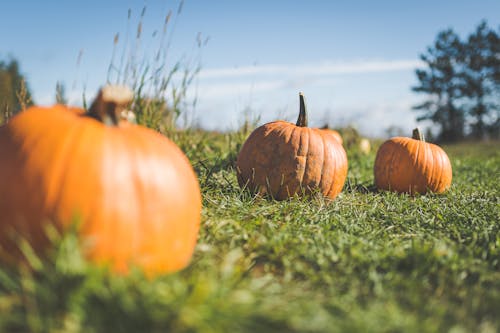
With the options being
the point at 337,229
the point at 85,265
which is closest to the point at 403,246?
the point at 337,229

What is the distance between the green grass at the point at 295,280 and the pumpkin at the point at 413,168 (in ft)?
3.64

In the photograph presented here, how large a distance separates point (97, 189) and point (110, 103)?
0.39m

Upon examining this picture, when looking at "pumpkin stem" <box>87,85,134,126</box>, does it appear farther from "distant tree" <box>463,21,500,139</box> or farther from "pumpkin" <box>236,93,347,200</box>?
"distant tree" <box>463,21,500,139</box>

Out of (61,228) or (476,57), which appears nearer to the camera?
(61,228)

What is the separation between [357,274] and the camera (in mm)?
1964

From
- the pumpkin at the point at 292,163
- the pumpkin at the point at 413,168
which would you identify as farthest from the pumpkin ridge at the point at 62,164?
the pumpkin at the point at 413,168

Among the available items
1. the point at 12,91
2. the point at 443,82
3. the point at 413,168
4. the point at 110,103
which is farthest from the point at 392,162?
the point at 443,82

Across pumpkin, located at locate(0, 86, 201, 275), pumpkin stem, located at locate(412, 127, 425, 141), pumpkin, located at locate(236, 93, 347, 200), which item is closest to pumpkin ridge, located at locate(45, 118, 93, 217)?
pumpkin, located at locate(0, 86, 201, 275)

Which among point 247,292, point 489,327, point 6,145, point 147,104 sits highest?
point 147,104

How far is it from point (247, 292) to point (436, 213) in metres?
2.19

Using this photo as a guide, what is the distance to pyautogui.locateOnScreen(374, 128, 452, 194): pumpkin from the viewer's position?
4375 mm

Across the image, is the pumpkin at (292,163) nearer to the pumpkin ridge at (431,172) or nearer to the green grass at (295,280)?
the green grass at (295,280)

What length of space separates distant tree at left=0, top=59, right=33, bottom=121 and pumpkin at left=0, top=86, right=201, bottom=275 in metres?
2.14

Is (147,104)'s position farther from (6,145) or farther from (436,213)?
(436,213)
